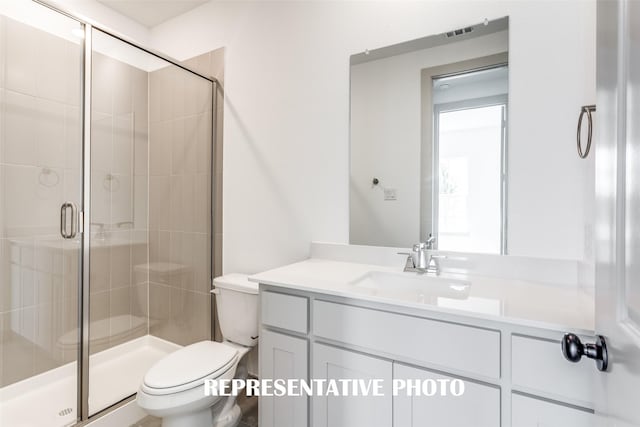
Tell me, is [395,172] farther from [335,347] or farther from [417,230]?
[335,347]

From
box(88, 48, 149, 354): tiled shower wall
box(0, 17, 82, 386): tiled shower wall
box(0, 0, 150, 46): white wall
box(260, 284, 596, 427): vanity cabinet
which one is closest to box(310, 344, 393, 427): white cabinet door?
box(260, 284, 596, 427): vanity cabinet

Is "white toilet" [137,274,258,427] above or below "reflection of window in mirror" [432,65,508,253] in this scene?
below

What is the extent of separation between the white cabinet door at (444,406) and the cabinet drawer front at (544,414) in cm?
5

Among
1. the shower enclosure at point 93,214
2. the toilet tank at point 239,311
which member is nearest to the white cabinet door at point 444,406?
the toilet tank at point 239,311

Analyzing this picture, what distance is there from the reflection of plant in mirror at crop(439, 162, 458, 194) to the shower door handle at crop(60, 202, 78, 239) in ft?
6.32

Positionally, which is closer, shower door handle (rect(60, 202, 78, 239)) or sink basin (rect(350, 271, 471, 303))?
sink basin (rect(350, 271, 471, 303))

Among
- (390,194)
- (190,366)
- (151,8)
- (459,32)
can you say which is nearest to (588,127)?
(459,32)

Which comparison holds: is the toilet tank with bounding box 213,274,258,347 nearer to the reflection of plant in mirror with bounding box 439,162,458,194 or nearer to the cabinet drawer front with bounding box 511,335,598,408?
the reflection of plant in mirror with bounding box 439,162,458,194

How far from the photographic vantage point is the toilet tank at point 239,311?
169cm

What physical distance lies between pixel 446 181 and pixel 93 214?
2060 millimetres

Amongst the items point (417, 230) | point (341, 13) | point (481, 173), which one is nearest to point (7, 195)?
point (341, 13)

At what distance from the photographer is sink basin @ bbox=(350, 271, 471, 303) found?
1.16 meters

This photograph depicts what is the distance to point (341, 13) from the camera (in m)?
1.65

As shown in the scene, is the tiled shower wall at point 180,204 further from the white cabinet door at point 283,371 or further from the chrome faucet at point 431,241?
the chrome faucet at point 431,241
